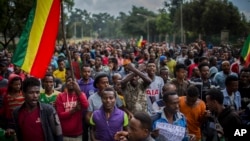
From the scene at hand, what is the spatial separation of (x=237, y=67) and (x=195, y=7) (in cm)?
2999

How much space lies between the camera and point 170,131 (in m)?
4.68

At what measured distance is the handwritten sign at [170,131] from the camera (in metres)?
4.66

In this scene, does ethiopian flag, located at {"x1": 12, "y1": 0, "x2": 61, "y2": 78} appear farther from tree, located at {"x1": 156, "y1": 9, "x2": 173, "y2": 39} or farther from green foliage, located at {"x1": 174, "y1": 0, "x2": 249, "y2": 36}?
tree, located at {"x1": 156, "y1": 9, "x2": 173, "y2": 39}

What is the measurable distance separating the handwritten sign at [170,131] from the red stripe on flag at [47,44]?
165cm

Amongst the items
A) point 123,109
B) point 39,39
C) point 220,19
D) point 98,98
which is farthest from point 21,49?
point 220,19

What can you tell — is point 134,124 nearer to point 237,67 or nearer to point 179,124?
point 179,124

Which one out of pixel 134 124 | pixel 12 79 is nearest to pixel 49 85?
pixel 12 79

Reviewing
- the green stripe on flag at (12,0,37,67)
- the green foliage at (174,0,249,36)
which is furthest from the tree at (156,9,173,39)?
the green stripe on flag at (12,0,37,67)

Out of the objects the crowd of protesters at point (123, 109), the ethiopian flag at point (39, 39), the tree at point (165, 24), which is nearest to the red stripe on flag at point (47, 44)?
the ethiopian flag at point (39, 39)

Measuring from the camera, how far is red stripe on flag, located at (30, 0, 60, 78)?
4984 millimetres

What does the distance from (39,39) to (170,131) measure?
2.09 metres

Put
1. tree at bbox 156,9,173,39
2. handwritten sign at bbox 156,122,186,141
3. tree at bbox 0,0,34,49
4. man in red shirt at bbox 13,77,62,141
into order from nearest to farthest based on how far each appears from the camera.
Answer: man in red shirt at bbox 13,77,62,141 < handwritten sign at bbox 156,122,186,141 < tree at bbox 0,0,34,49 < tree at bbox 156,9,173,39

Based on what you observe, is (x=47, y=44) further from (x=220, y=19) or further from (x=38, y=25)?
(x=220, y=19)

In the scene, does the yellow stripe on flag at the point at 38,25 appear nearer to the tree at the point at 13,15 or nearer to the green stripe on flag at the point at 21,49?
the green stripe on flag at the point at 21,49
